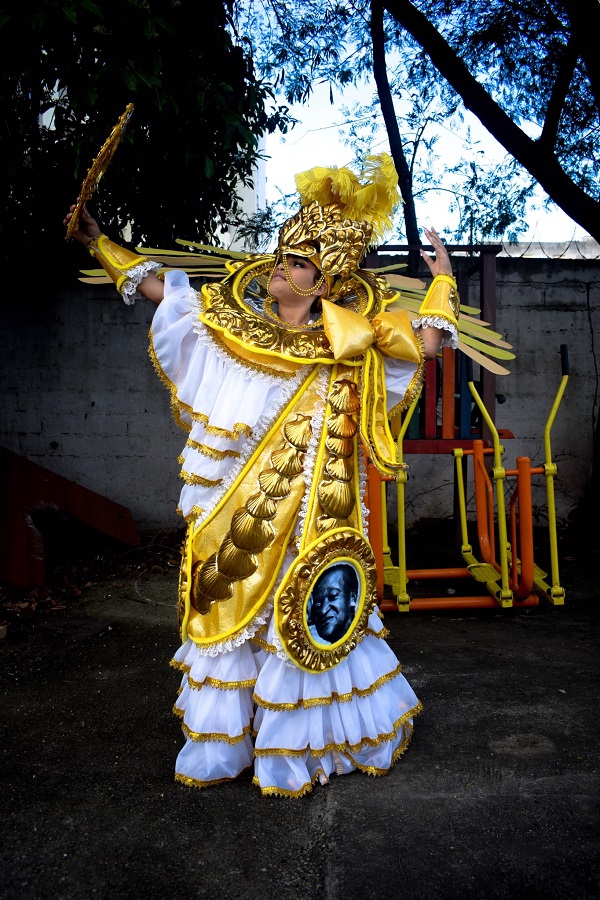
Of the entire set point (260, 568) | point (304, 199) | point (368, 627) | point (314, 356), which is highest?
point (304, 199)

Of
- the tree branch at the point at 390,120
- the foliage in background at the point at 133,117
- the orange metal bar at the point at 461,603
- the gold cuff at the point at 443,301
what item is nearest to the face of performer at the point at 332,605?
the gold cuff at the point at 443,301

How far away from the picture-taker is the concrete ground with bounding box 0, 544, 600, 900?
1886 millimetres

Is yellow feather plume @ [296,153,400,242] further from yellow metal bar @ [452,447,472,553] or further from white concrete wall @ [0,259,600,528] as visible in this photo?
white concrete wall @ [0,259,600,528]

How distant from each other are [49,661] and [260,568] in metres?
1.80

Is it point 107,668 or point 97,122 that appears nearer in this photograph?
point 107,668

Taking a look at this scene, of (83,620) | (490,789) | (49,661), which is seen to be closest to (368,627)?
(490,789)

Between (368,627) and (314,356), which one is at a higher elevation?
(314,356)

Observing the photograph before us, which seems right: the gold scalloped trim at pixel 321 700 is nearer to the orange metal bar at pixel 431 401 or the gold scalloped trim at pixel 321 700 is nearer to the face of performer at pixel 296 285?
the face of performer at pixel 296 285

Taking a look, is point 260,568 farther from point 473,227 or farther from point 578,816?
point 473,227

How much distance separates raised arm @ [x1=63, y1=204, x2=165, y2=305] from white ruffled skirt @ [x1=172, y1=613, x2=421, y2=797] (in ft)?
3.88

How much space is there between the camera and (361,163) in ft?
8.18

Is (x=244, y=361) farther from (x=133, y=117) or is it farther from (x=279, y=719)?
(x=133, y=117)

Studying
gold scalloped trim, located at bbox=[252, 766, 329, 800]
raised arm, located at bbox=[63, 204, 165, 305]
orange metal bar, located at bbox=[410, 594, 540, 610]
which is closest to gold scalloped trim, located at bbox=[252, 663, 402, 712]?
gold scalloped trim, located at bbox=[252, 766, 329, 800]

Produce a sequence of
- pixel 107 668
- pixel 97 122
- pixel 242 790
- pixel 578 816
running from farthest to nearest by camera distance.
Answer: pixel 97 122 < pixel 107 668 < pixel 242 790 < pixel 578 816
